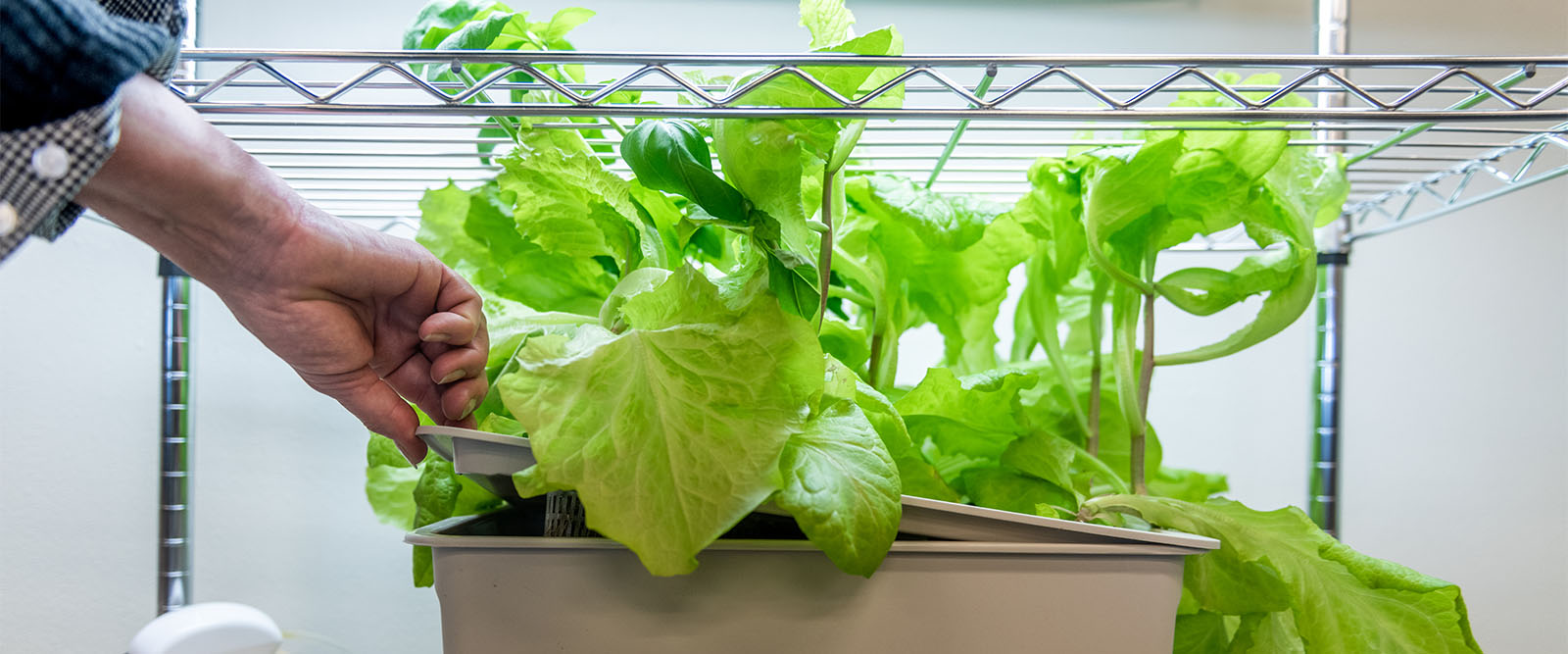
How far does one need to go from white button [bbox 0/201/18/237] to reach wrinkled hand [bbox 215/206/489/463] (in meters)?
0.10

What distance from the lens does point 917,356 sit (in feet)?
2.71

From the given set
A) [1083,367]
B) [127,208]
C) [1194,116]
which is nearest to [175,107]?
[127,208]

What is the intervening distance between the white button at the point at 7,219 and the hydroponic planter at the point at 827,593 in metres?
0.17

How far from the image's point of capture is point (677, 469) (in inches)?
13.1

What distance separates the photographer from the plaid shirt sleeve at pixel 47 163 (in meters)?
0.27

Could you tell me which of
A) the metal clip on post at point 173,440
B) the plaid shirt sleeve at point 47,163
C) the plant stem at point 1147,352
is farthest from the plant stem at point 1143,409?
the metal clip on post at point 173,440

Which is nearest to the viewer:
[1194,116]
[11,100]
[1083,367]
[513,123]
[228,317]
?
[11,100]

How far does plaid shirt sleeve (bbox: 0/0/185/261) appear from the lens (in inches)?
10.8

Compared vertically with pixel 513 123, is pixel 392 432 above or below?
below

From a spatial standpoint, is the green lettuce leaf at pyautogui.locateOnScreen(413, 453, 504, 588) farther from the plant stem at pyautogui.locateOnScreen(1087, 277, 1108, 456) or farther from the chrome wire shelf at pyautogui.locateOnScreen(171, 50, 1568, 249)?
the plant stem at pyautogui.locateOnScreen(1087, 277, 1108, 456)

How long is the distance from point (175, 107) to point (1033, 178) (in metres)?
0.43

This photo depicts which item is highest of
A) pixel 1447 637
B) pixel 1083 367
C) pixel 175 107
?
pixel 175 107

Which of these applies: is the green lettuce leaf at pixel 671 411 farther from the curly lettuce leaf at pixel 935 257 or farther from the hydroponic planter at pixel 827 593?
the curly lettuce leaf at pixel 935 257

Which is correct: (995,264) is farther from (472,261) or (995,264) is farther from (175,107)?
(175,107)
